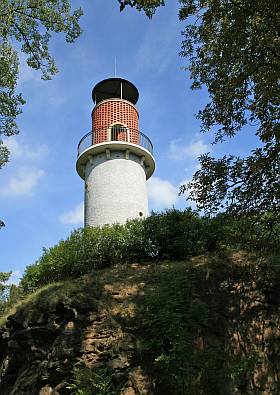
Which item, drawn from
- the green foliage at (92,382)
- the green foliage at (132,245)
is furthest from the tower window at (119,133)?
the green foliage at (92,382)

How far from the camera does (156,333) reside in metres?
8.49

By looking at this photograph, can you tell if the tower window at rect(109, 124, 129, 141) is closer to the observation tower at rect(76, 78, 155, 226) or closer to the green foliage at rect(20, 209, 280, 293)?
the observation tower at rect(76, 78, 155, 226)

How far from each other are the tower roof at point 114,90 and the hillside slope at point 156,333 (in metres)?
14.0

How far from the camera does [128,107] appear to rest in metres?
21.6

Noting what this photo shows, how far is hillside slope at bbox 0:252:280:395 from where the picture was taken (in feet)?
26.3

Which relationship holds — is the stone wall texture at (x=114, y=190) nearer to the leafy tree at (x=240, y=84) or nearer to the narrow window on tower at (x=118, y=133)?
the narrow window on tower at (x=118, y=133)

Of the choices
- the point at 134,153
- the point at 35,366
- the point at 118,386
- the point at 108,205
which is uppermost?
the point at 134,153

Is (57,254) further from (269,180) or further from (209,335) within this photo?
(269,180)

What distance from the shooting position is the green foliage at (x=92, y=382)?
7789 mm

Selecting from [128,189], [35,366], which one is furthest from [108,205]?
[35,366]

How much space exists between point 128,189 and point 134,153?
219 cm

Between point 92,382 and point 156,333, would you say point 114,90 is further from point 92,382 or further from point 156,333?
point 92,382

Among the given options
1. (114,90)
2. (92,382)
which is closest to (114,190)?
(114,90)

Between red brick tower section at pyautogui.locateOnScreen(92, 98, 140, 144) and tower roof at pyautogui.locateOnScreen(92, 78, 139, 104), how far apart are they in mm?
1681
